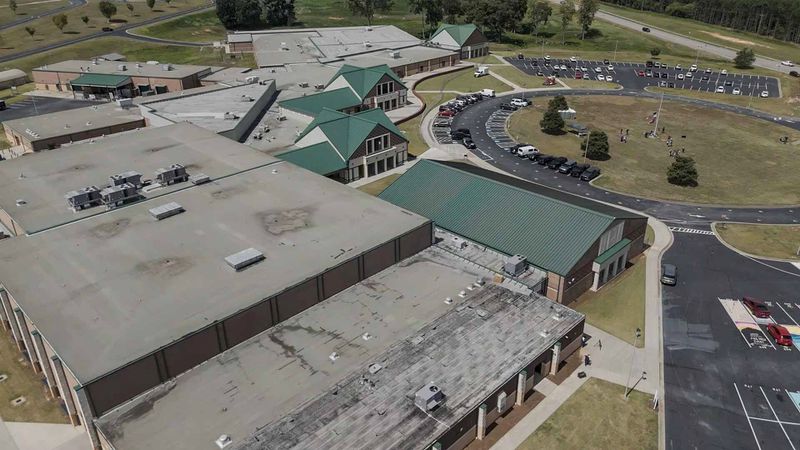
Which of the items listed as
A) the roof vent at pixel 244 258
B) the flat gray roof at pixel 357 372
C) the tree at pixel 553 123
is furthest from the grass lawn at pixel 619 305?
the tree at pixel 553 123

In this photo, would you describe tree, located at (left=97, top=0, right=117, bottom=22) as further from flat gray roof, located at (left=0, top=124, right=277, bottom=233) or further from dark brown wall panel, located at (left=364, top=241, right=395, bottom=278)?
dark brown wall panel, located at (left=364, top=241, right=395, bottom=278)

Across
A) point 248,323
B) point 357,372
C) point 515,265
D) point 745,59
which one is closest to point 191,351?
point 248,323

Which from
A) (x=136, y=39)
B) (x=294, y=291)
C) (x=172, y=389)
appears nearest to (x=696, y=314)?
(x=294, y=291)

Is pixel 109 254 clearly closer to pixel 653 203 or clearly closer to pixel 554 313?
pixel 554 313

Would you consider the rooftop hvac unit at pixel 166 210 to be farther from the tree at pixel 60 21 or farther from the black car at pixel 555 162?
the tree at pixel 60 21

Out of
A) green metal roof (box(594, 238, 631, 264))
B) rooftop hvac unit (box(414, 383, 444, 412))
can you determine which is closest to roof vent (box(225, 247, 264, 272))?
rooftop hvac unit (box(414, 383, 444, 412))

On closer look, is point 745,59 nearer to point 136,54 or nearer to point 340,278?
point 340,278
